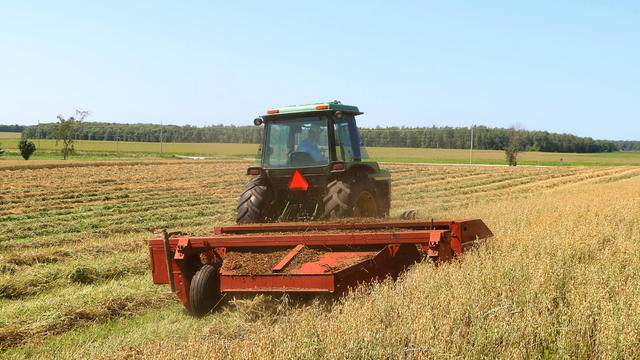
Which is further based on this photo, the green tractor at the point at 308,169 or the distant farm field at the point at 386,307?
the green tractor at the point at 308,169

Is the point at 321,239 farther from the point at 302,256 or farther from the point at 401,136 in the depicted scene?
the point at 401,136

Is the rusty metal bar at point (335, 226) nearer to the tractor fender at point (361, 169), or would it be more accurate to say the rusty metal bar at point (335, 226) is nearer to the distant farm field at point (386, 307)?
the distant farm field at point (386, 307)

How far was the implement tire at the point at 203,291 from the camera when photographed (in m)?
5.21

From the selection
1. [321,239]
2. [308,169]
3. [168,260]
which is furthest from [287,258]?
[308,169]

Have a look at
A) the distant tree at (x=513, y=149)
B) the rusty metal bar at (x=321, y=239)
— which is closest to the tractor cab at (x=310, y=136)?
the rusty metal bar at (x=321, y=239)

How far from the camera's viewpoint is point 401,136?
5656 centimetres

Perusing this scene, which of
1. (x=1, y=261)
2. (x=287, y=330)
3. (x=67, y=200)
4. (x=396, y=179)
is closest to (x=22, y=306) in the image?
(x=1, y=261)

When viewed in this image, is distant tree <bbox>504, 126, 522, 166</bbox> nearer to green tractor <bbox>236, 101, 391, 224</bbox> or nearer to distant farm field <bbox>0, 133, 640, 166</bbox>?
distant farm field <bbox>0, 133, 640, 166</bbox>

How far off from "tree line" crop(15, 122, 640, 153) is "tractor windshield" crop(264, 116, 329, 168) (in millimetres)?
34639

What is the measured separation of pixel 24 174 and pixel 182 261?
21.7 meters

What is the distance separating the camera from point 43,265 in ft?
25.6

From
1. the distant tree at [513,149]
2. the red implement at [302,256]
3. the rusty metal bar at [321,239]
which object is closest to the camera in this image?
the red implement at [302,256]

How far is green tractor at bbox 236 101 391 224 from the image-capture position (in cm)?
697

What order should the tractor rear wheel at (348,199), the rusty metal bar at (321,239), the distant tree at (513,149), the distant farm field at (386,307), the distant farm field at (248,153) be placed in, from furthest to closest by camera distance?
the distant farm field at (248,153) < the distant tree at (513,149) < the tractor rear wheel at (348,199) < the rusty metal bar at (321,239) < the distant farm field at (386,307)
